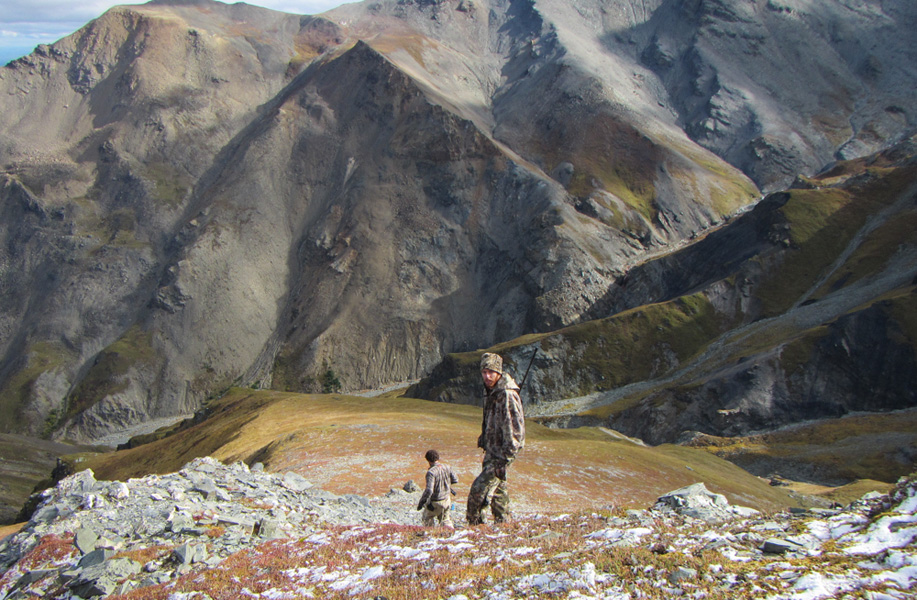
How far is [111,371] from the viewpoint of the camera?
17538cm

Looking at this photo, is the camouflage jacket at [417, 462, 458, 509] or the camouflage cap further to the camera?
the camouflage jacket at [417, 462, 458, 509]

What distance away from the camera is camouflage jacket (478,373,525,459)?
51.7 feet

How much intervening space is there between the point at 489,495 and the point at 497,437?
169cm

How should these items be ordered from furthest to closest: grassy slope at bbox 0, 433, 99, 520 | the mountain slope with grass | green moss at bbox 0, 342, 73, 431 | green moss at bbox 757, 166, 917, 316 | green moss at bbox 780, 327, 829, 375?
1. green moss at bbox 0, 342, 73, 431
2. green moss at bbox 757, 166, 917, 316
3. grassy slope at bbox 0, 433, 99, 520
4. green moss at bbox 780, 327, 829, 375
5. the mountain slope with grass

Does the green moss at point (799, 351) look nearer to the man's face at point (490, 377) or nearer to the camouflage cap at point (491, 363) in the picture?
the man's face at point (490, 377)

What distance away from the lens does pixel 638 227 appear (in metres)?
195

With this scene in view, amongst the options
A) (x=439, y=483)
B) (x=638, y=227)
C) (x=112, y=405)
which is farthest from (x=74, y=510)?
(x=638, y=227)

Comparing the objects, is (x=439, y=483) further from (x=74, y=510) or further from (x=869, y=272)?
(x=869, y=272)

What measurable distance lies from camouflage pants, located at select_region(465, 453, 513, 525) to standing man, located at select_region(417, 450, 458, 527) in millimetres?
2002

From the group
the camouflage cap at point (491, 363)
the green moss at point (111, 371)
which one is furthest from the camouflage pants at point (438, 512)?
the green moss at point (111, 371)

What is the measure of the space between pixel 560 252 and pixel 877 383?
8774 cm

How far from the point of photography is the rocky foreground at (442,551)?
10.1 m

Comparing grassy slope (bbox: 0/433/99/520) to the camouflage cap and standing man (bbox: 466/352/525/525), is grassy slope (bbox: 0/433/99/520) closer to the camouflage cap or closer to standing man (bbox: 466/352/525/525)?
standing man (bbox: 466/352/525/525)

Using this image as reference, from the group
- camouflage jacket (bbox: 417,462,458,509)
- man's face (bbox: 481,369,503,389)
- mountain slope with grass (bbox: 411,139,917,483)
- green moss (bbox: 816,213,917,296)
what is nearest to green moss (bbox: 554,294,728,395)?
mountain slope with grass (bbox: 411,139,917,483)
